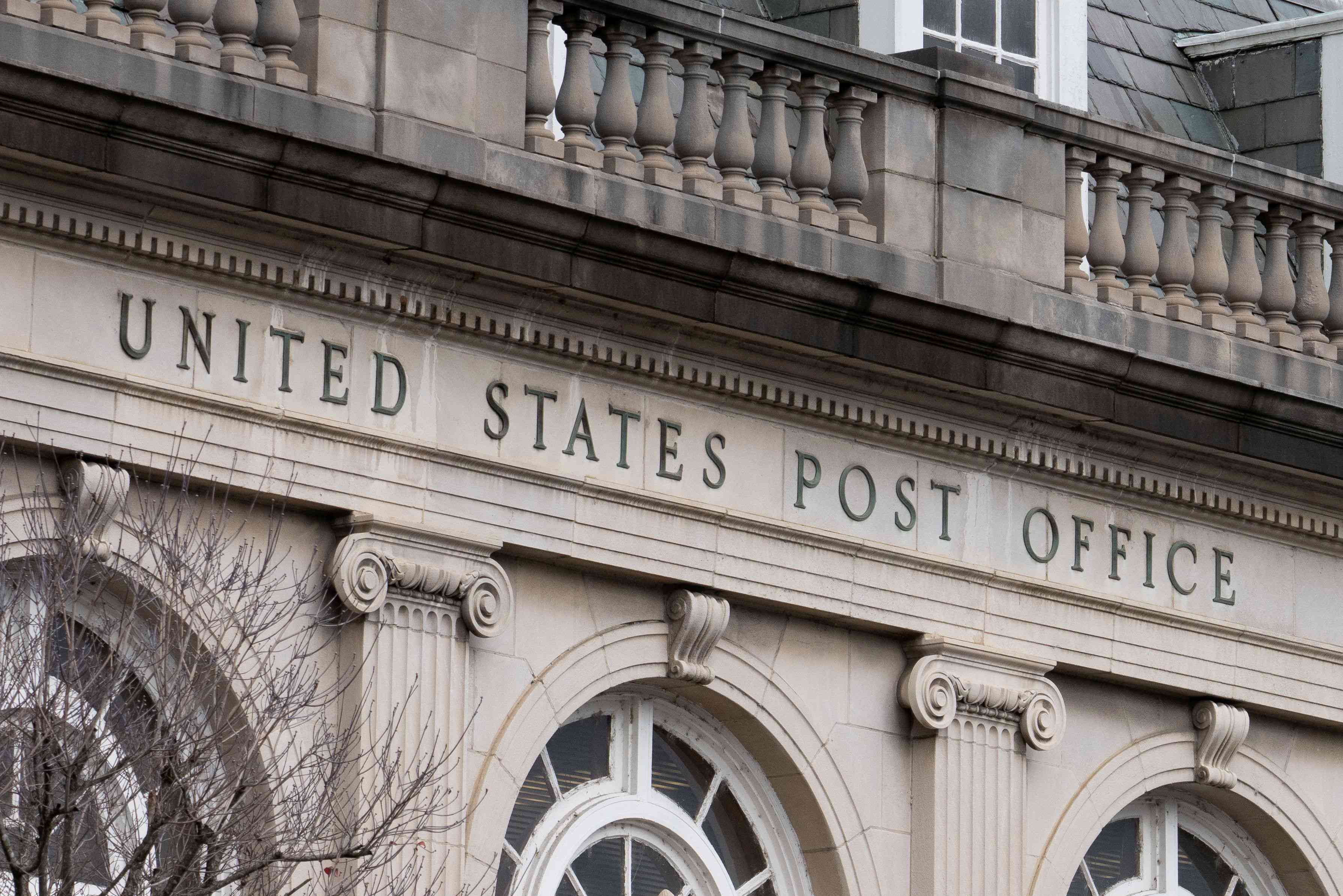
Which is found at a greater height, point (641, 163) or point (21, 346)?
point (641, 163)

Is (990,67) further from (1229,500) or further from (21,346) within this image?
(21,346)

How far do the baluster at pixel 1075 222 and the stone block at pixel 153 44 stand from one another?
547 centimetres

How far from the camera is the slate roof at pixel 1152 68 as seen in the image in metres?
22.5

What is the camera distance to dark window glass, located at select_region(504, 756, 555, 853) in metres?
17.3

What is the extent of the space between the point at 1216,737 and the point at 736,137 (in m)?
4.34

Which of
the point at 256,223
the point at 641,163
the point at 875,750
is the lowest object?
the point at 875,750

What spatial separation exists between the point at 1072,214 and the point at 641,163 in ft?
9.47

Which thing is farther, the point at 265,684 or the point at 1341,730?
the point at 1341,730

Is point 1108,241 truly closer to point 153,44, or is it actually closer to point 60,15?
point 153,44

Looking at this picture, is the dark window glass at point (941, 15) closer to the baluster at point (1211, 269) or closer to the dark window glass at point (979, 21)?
the dark window glass at point (979, 21)

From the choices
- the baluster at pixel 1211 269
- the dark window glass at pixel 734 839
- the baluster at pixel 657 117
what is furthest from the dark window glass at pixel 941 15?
the dark window glass at pixel 734 839

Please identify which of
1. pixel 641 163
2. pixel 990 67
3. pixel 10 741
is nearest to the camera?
pixel 10 741

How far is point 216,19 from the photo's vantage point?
16172 millimetres

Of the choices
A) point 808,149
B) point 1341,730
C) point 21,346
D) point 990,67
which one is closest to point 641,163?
point 808,149
